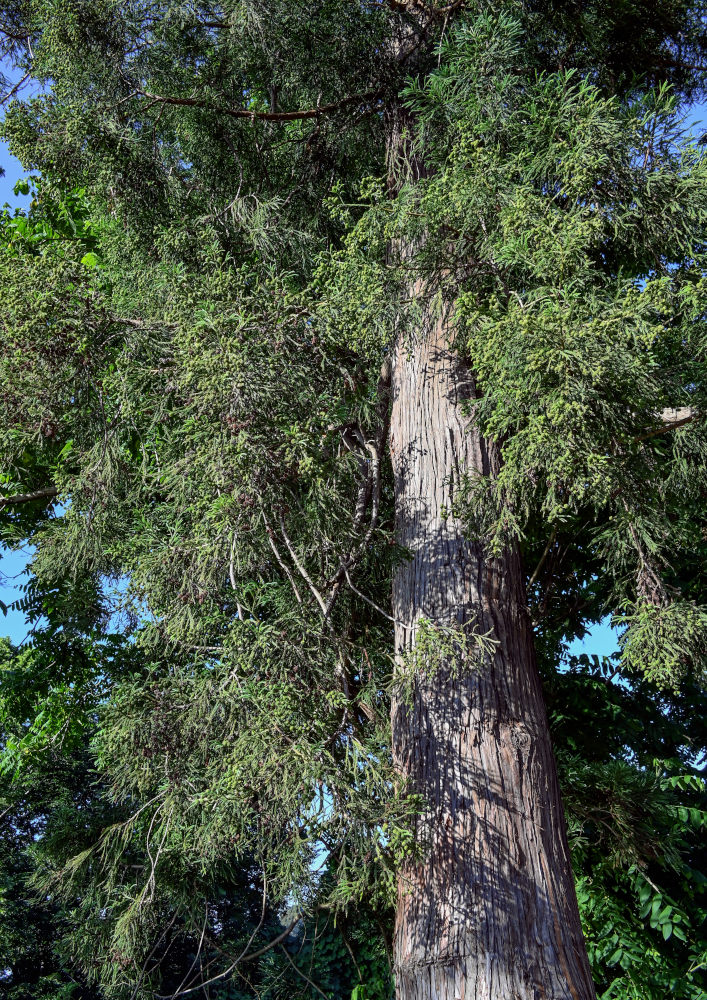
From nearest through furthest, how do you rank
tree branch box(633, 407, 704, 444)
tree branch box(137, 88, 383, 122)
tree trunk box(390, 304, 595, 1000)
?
tree trunk box(390, 304, 595, 1000) → tree branch box(633, 407, 704, 444) → tree branch box(137, 88, 383, 122)

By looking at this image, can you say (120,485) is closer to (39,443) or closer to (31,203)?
(39,443)

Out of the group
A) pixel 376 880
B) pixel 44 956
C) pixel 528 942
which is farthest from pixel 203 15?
pixel 44 956

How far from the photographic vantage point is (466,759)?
161 inches

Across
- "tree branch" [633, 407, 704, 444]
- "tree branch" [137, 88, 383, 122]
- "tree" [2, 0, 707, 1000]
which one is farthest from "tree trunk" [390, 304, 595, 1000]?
"tree branch" [137, 88, 383, 122]

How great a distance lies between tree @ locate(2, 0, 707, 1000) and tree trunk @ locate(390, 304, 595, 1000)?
2cm

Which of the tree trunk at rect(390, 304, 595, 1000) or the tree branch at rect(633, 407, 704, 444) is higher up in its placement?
the tree branch at rect(633, 407, 704, 444)

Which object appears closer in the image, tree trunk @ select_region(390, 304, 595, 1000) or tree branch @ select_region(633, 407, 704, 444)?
tree trunk @ select_region(390, 304, 595, 1000)

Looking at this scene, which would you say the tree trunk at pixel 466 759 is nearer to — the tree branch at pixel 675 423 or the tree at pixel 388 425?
the tree at pixel 388 425

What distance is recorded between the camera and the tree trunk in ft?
12.0

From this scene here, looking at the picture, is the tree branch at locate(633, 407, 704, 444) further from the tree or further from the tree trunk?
the tree trunk

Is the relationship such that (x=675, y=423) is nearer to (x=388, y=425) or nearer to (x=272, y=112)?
(x=388, y=425)

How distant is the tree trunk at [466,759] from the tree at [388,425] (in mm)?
15

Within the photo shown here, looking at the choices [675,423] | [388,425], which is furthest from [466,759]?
[388,425]

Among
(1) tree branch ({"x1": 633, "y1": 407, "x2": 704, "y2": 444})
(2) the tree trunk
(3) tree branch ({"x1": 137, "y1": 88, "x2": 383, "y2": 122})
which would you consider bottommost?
(2) the tree trunk
